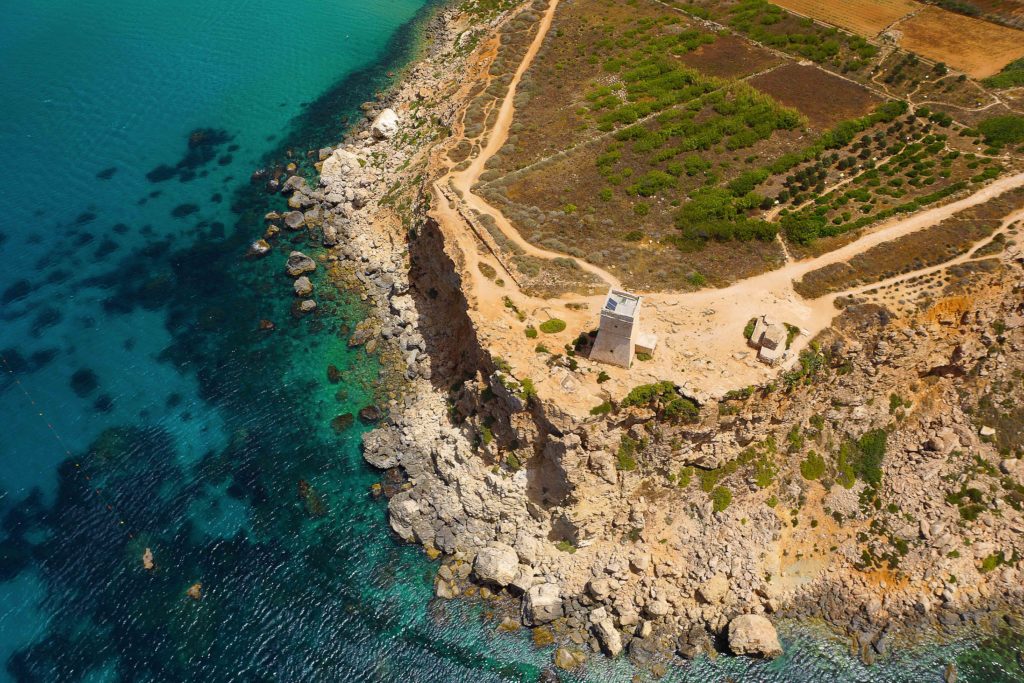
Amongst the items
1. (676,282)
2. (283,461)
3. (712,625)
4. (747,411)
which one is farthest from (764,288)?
(283,461)

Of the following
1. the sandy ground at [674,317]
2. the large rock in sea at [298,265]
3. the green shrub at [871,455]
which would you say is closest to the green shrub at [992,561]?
the green shrub at [871,455]

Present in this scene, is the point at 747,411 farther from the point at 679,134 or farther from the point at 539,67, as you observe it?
the point at 539,67

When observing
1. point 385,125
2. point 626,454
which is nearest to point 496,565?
point 626,454

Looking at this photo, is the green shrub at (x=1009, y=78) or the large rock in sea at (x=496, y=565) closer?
the large rock in sea at (x=496, y=565)

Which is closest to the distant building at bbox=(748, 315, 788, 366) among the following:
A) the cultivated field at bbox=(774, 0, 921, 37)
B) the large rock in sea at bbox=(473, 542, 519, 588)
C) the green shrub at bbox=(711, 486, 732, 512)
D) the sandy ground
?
the sandy ground

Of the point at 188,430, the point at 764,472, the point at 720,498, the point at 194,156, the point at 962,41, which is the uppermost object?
the point at 194,156

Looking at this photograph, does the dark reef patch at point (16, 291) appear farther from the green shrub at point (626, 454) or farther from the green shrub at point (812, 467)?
the green shrub at point (812, 467)

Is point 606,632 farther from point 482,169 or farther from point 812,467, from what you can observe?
point 482,169
